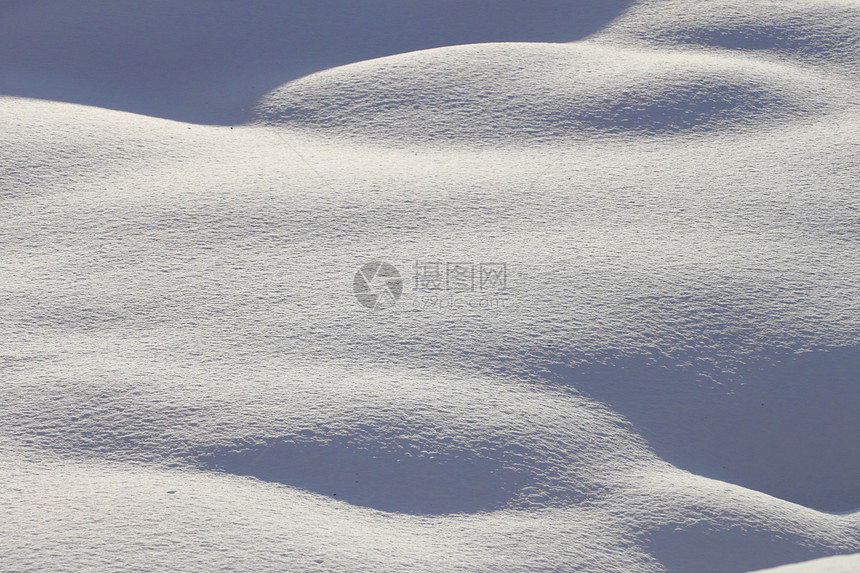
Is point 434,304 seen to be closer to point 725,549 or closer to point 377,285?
point 377,285

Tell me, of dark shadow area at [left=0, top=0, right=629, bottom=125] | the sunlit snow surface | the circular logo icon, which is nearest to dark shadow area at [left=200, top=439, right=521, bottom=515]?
the sunlit snow surface

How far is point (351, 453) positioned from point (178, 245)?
157cm

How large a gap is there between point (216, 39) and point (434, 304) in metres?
3.34

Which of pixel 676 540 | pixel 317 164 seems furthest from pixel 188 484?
pixel 317 164

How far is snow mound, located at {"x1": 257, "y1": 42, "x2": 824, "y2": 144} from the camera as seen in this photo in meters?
Result: 4.44

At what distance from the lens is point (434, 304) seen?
3.21 metres

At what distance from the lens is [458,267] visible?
339 cm

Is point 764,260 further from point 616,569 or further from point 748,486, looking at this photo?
point 616,569

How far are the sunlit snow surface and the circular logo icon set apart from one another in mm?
47

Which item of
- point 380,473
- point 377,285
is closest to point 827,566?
point 380,473

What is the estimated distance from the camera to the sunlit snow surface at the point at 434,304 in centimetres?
235

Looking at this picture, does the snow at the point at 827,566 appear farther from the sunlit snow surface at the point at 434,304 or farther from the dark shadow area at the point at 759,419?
the dark shadow area at the point at 759,419

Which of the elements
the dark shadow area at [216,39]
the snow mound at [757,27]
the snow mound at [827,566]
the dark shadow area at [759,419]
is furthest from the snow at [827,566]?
the dark shadow area at [216,39]

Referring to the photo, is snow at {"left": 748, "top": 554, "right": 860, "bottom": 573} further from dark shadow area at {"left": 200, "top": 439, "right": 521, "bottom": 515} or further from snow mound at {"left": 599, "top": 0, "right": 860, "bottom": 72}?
snow mound at {"left": 599, "top": 0, "right": 860, "bottom": 72}
